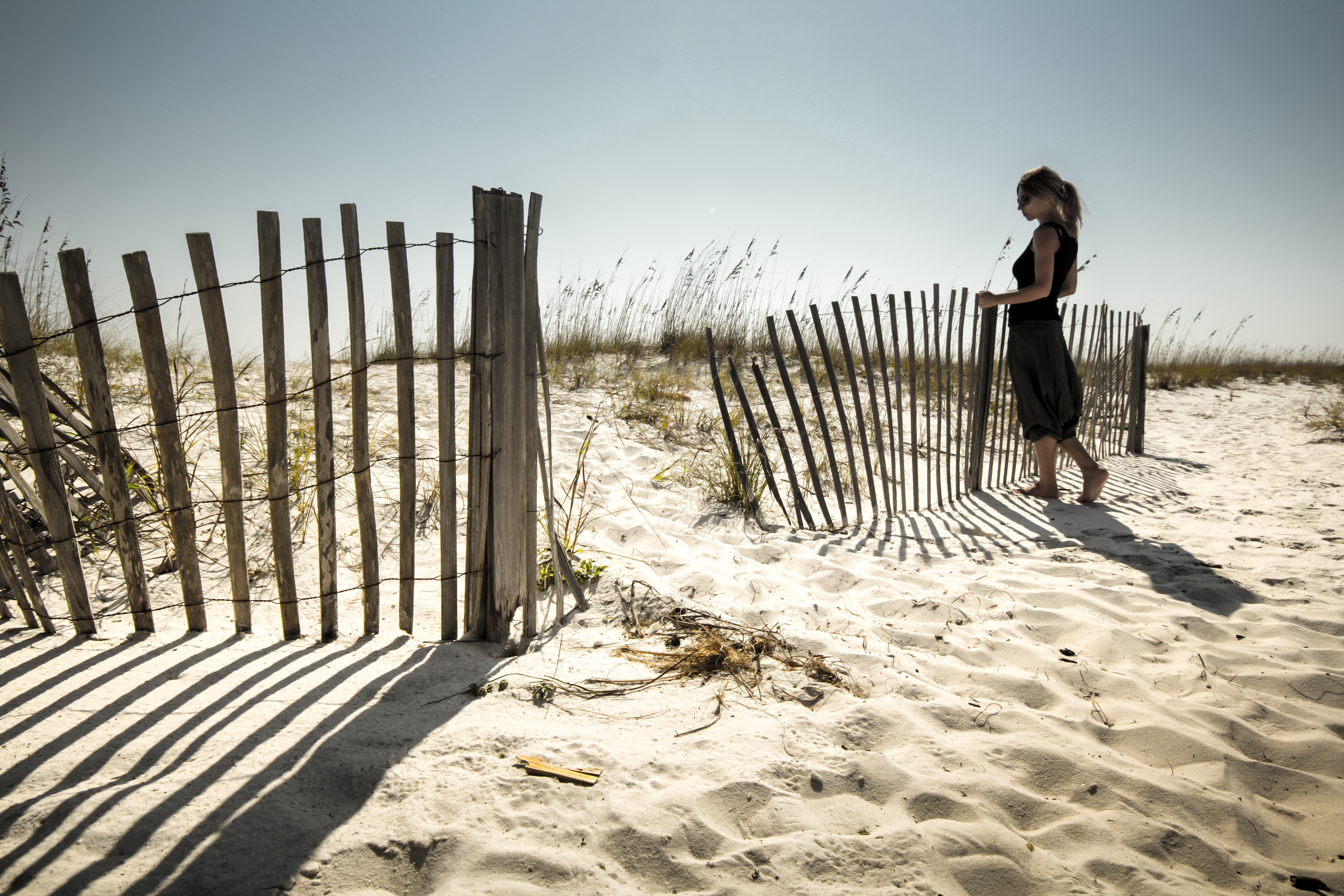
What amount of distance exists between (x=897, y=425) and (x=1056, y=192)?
149 inches

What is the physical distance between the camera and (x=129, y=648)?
80.6 inches

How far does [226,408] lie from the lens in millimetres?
1991

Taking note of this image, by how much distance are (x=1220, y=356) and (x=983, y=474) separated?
12.4 meters

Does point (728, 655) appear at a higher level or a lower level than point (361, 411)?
lower

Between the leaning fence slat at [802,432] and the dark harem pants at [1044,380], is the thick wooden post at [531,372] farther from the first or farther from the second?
the dark harem pants at [1044,380]

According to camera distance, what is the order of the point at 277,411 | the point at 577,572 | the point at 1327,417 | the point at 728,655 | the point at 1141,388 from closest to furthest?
the point at 277,411 < the point at 728,655 < the point at 577,572 < the point at 1141,388 < the point at 1327,417

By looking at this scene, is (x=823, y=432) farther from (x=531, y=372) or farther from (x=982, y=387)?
(x=531, y=372)

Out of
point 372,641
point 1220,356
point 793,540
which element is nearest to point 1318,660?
point 793,540

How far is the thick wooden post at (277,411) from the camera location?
1888mm

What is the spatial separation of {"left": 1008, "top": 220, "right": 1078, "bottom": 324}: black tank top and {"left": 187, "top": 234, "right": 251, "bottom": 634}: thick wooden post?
3.66 meters

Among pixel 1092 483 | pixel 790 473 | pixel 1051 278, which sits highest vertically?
pixel 1051 278

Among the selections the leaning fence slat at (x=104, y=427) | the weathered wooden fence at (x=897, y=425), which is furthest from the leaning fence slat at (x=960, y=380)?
the leaning fence slat at (x=104, y=427)

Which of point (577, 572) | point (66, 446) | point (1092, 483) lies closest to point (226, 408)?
point (66, 446)

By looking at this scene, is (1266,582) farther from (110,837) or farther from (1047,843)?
(110,837)
